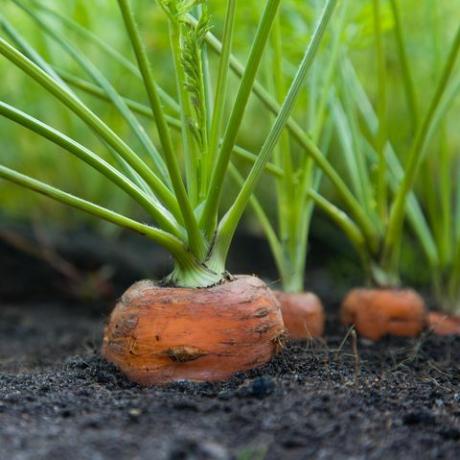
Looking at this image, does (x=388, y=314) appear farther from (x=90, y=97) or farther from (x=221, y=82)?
(x=90, y=97)

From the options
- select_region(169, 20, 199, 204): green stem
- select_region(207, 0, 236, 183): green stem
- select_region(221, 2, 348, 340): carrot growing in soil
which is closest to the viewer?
select_region(207, 0, 236, 183): green stem

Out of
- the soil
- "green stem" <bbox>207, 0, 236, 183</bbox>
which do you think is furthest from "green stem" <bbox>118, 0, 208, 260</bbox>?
the soil

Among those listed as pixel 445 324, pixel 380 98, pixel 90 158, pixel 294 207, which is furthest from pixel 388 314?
pixel 90 158

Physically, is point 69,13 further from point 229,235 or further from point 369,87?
point 229,235

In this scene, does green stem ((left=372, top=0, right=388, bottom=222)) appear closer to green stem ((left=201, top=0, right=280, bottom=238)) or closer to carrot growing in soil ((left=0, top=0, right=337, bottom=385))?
carrot growing in soil ((left=0, top=0, right=337, bottom=385))

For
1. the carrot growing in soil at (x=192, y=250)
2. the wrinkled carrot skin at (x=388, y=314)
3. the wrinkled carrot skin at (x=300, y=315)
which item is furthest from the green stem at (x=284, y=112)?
the wrinkled carrot skin at (x=388, y=314)

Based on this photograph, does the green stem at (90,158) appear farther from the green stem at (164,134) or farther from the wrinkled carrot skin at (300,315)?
the wrinkled carrot skin at (300,315)

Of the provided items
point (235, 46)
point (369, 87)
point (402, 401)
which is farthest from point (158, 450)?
point (369, 87)
